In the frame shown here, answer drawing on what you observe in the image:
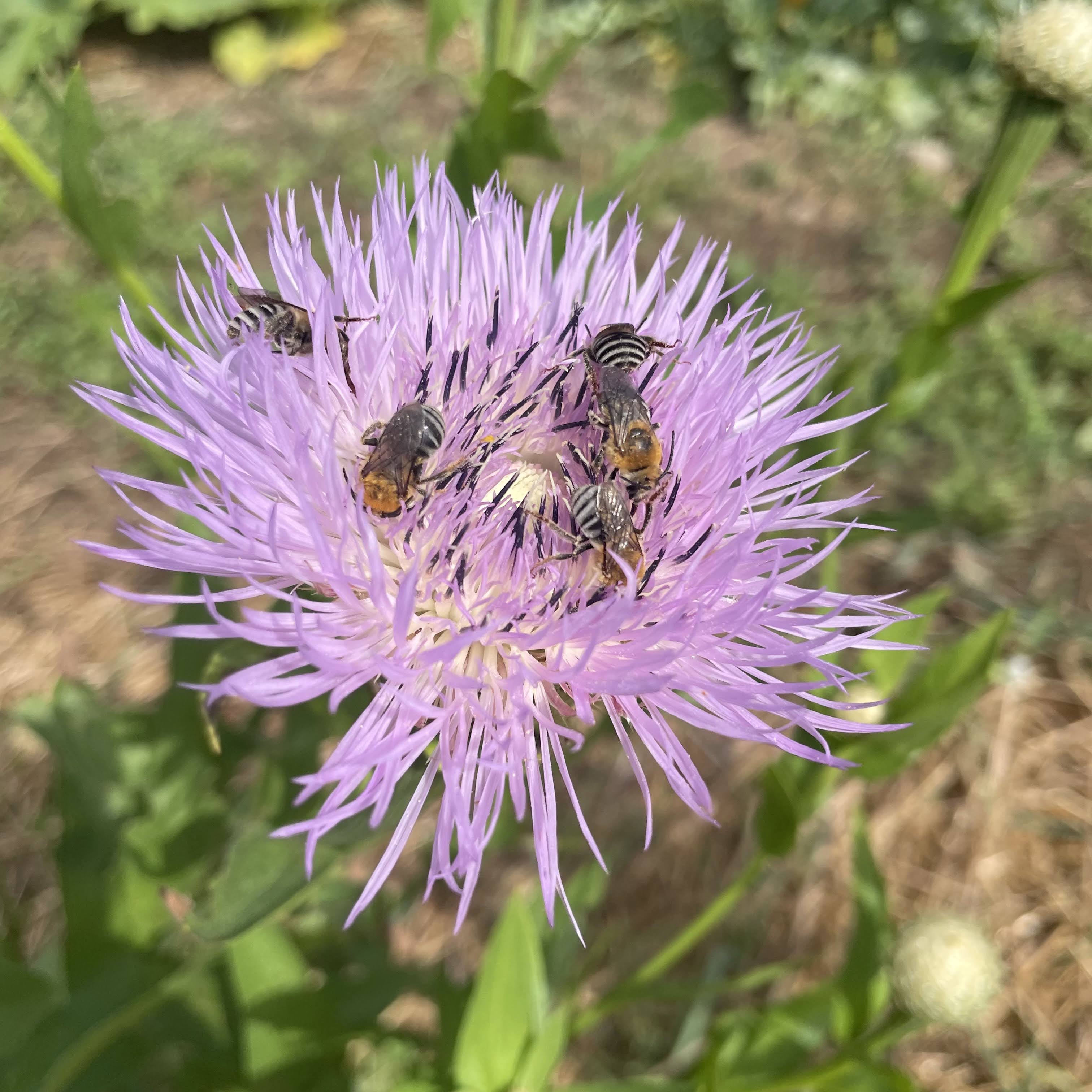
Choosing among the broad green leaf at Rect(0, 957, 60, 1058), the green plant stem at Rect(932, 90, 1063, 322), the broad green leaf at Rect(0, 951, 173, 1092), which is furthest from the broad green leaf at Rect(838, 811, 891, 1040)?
the broad green leaf at Rect(0, 957, 60, 1058)

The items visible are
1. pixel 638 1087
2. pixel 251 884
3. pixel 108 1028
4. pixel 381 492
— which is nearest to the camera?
pixel 251 884

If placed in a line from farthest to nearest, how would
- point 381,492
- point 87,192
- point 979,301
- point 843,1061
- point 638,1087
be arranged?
point 979,301
point 843,1061
point 87,192
point 638,1087
point 381,492

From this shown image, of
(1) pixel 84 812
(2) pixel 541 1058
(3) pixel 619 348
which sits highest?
(3) pixel 619 348

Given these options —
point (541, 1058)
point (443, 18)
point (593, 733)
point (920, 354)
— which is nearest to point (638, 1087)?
point (541, 1058)

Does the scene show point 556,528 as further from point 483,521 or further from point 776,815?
point 776,815

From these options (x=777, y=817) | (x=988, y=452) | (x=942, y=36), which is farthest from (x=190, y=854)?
(x=942, y=36)

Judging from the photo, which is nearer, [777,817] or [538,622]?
[538,622]

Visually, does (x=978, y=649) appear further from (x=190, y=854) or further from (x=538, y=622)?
(x=190, y=854)
